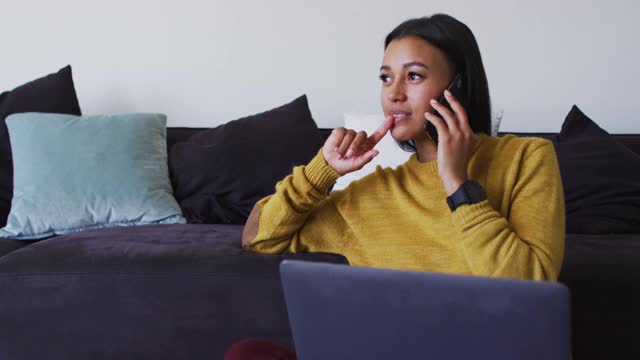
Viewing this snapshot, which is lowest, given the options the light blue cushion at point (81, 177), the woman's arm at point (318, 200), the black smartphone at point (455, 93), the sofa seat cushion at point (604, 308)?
the sofa seat cushion at point (604, 308)

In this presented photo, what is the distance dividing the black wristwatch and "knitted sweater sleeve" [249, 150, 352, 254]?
1.11 feet

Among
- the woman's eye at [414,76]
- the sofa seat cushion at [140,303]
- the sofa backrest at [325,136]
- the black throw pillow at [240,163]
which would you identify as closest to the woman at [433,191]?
the woman's eye at [414,76]

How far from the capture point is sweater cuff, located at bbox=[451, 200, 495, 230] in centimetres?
124

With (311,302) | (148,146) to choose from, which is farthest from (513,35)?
(311,302)

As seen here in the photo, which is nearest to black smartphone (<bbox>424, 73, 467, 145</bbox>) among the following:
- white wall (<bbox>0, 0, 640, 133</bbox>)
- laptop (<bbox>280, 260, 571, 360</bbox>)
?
laptop (<bbox>280, 260, 571, 360</bbox>)

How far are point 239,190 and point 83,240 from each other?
2.00 feet

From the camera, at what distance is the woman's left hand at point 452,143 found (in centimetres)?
128

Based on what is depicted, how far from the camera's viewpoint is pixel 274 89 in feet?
9.86

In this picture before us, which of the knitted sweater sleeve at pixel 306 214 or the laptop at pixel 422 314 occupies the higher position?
the laptop at pixel 422 314

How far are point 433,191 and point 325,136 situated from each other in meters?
1.38

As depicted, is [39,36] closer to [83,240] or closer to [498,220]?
[83,240]

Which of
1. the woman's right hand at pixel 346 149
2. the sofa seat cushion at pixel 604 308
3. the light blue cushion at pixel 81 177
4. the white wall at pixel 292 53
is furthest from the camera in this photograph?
the white wall at pixel 292 53

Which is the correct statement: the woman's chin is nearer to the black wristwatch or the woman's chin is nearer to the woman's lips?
the woman's lips

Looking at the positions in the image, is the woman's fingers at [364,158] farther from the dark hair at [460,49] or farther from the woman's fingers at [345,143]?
the dark hair at [460,49]
